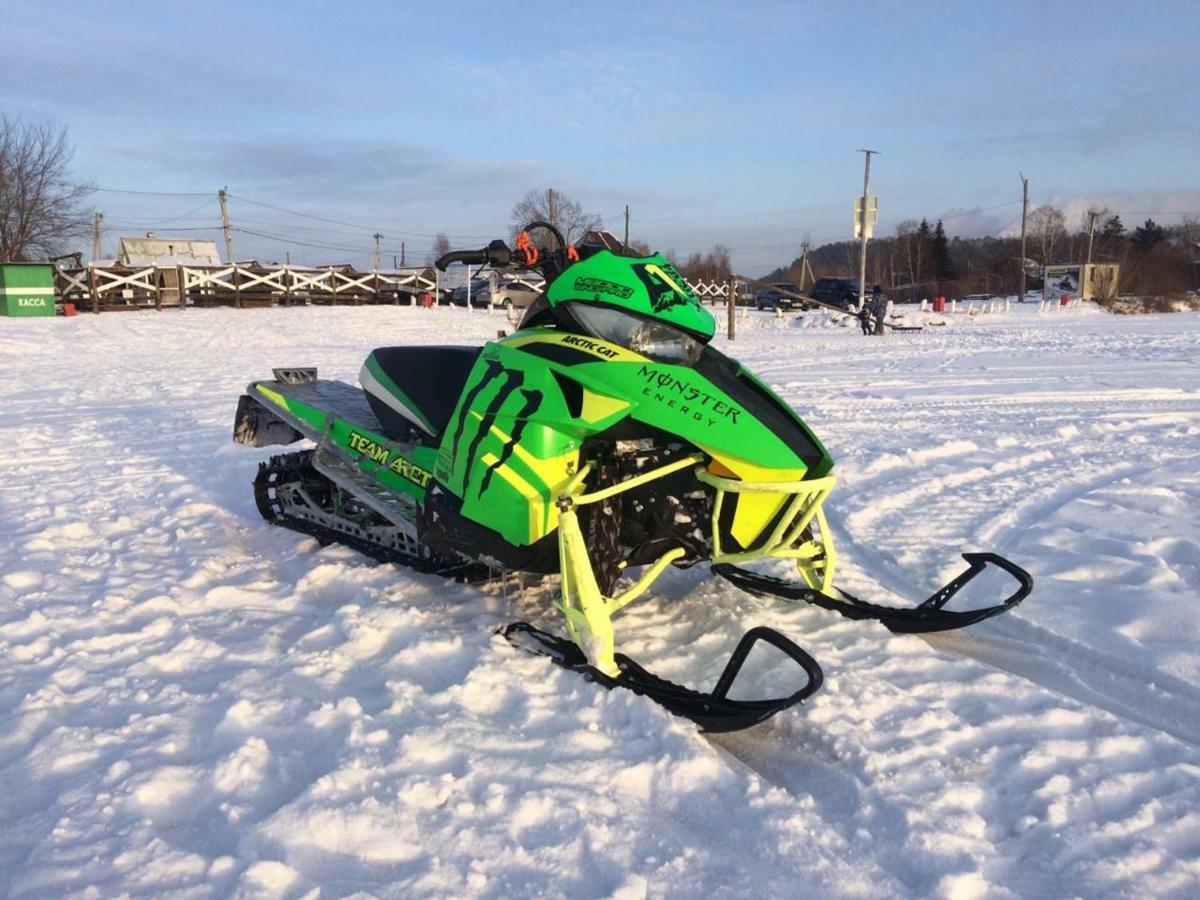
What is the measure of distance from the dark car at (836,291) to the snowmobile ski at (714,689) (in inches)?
1138

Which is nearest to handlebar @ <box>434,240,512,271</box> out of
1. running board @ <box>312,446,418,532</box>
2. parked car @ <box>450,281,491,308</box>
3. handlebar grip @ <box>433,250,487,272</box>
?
handlebar grip @ <box>433,250,487,272</box>

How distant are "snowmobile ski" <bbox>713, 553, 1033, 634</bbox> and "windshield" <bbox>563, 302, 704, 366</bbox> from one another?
1134mm

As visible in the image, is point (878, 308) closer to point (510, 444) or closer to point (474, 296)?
point (474, 296)

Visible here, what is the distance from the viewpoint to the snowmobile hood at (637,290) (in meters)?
2.98

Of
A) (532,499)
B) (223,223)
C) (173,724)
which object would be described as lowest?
(173,724)

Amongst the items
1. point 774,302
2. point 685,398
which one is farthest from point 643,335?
point 774,302

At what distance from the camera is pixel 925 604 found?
3.37 m

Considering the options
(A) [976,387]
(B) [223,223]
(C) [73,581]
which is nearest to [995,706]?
(C) [73,581]

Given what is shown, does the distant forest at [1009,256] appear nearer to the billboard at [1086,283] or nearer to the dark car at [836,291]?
the billboard at [1086,283]

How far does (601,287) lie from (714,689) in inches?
54.3

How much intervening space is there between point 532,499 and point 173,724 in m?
1.32

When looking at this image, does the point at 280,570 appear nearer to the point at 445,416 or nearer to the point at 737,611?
the point at 445,416

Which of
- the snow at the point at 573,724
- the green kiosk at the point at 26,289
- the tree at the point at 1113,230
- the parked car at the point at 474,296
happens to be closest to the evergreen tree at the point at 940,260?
the tree at the point at 1113,230

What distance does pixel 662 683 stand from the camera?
282cm
